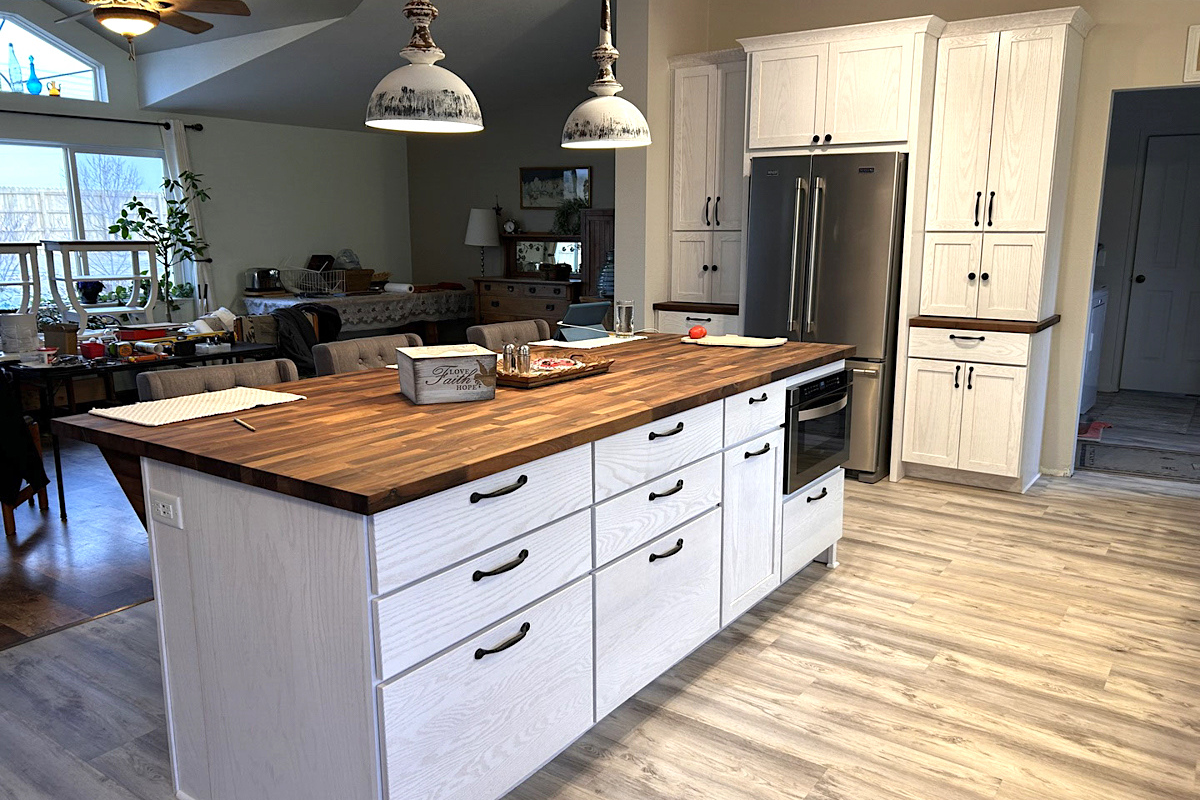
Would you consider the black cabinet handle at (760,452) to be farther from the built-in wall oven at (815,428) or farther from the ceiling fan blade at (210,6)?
the ceiling fan blade at (210,6)

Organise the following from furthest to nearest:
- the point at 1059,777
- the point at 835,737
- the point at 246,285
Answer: the point at 246,285, the point at 835,737, the point at 1059,777

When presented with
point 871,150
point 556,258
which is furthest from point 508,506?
point 556,258

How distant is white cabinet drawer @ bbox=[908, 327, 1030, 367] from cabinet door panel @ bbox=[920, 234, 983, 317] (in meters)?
0.14

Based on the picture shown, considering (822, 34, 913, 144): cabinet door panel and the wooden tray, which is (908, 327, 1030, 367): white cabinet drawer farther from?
the wooden tray

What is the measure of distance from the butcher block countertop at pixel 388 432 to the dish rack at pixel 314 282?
19.1 ft

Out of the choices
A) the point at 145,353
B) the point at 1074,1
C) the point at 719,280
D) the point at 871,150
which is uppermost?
the point at 1074,1

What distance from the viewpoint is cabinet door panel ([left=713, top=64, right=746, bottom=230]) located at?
526 cm

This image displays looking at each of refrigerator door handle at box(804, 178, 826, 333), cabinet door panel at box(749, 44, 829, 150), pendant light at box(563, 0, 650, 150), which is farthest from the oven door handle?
cabinet door panel at box(749, 44, 829, 150)

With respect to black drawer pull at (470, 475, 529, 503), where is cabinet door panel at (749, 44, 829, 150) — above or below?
above

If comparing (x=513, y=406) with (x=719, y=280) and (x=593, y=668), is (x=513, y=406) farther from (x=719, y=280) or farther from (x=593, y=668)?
(x=719, y=280)

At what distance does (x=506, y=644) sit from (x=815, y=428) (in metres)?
1.76

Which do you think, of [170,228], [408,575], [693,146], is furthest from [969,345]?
[170,228]

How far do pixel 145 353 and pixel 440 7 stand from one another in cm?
319

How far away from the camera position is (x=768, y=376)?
2.91 metres
